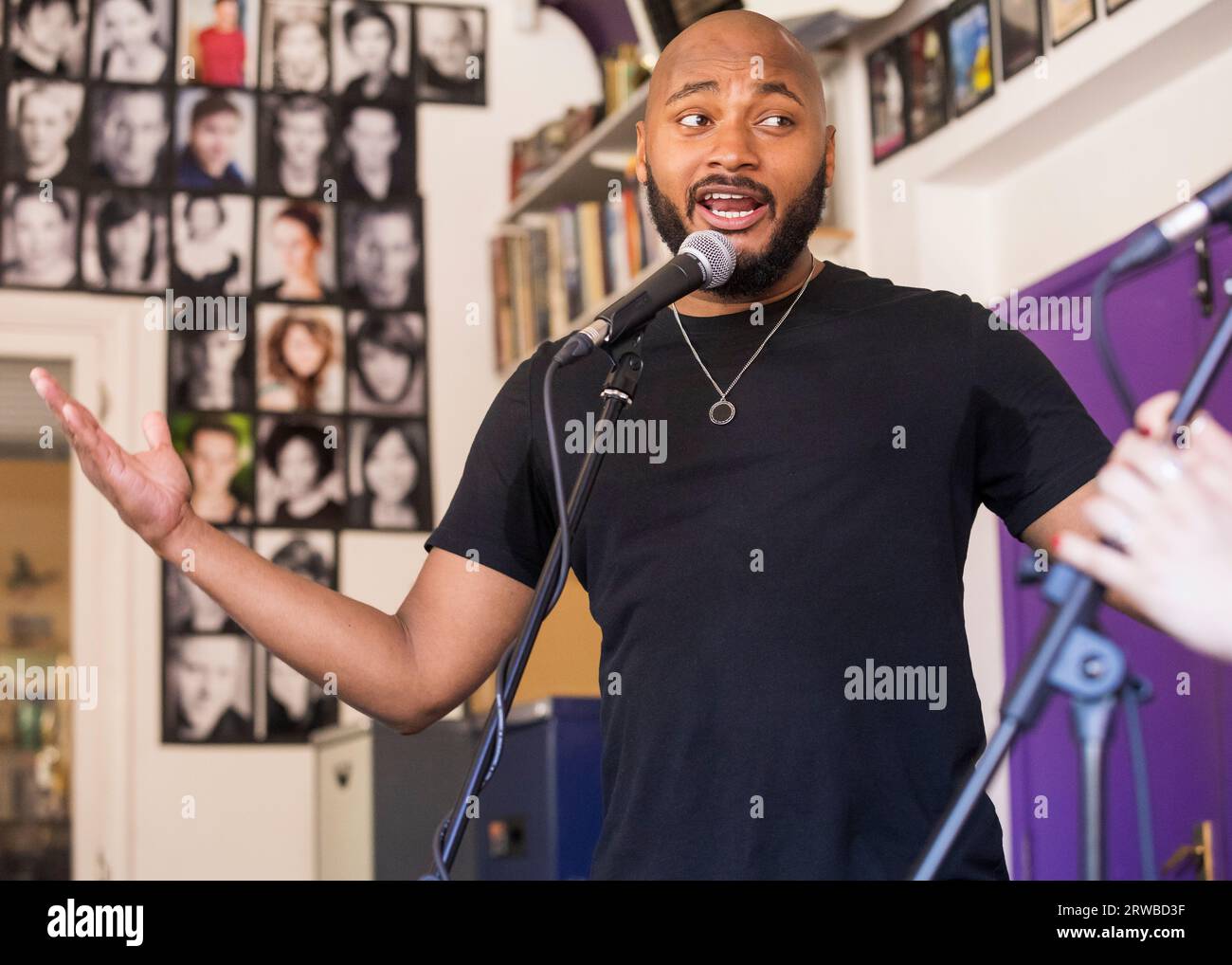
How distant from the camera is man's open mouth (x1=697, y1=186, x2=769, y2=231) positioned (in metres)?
1.62

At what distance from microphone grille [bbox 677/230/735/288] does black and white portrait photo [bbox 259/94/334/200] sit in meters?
3.32

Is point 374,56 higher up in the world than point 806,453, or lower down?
higher up

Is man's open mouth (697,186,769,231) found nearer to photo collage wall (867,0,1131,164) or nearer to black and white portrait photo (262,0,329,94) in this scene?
photo collage wall (867,0,1131,164)

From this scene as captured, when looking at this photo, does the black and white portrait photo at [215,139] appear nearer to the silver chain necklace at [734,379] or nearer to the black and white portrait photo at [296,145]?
the black and white portrait photo at [296,145]

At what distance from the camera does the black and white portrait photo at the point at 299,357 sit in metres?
4.41

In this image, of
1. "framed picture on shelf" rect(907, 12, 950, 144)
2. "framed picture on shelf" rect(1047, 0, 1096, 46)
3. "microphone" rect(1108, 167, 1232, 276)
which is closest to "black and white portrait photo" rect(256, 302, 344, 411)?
"framed picture on shelf" rect(907, 12, 950, 144)

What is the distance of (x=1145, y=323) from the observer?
2.81m

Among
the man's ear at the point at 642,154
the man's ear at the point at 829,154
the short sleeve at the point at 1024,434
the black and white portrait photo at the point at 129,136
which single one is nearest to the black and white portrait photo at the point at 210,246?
the black and white portrait photo at the point at 129,136

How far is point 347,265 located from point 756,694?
328 cm

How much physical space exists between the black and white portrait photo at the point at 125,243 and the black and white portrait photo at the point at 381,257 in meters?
0.48
